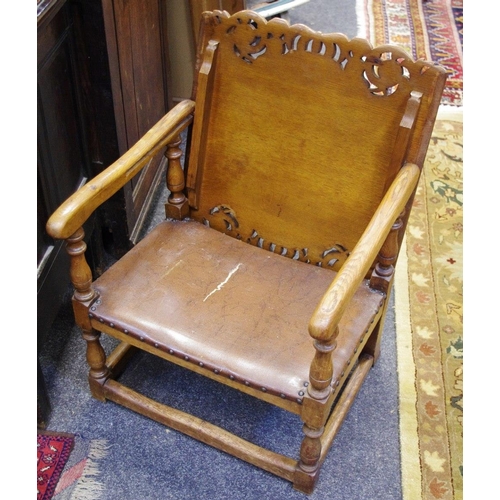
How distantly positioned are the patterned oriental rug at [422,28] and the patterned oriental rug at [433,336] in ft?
3.12

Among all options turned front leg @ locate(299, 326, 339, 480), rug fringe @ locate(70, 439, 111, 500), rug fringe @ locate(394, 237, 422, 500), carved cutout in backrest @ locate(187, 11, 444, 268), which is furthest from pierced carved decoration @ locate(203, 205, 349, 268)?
rug fringe @ locate(70, 439, 111, 500)

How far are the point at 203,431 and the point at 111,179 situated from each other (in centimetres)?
69

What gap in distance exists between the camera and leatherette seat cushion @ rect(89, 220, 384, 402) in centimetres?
145

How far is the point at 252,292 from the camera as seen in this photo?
1.61 meters

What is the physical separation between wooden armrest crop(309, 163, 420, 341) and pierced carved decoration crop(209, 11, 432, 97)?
0.21 m

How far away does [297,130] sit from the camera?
1.61 meters

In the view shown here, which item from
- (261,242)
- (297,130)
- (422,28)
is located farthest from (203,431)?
(422,28)

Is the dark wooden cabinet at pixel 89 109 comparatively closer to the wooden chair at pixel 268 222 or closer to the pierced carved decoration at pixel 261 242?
the wooden chair at pixel 268 222

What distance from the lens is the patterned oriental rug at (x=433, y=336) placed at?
1.73 m

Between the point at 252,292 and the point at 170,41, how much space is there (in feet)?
4.98

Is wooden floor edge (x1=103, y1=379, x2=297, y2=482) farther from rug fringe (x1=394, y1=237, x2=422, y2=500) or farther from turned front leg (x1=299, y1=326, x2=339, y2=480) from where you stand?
rug fringe (x1=394, y1=237, x2=422, y2=500)

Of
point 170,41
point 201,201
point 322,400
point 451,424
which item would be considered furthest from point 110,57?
point 451,424

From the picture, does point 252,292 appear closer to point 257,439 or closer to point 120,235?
point 257,439

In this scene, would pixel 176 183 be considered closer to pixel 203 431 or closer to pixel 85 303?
pixel 85 303
